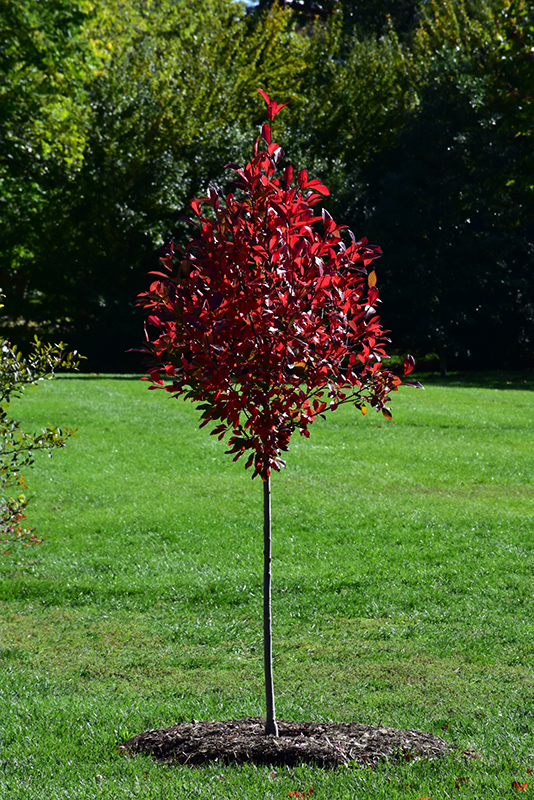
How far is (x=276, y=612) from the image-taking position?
6.79m

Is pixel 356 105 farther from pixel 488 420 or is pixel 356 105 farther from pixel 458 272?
pixel 488 420

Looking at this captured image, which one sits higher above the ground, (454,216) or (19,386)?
(454,216)

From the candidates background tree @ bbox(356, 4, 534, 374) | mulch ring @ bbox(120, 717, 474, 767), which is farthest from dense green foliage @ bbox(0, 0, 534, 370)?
mulch ring @ bbox(120, 717, 474, 767)

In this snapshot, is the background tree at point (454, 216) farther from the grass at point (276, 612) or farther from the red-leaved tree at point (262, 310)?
the red-leaved tree at point (262, 310)

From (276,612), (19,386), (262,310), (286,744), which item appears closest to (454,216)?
(276,612)

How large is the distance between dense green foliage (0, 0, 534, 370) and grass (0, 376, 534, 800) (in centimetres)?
1271

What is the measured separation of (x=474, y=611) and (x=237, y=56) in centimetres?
2435

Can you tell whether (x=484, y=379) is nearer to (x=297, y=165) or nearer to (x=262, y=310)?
(x=297, y=165)

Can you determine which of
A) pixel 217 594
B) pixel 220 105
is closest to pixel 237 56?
pixel 220 105

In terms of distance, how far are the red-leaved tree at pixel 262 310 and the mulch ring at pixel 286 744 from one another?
4.54 feet

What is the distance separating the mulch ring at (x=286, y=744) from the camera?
395cm

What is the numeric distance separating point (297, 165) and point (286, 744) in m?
22.9

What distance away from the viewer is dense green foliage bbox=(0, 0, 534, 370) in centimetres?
2405

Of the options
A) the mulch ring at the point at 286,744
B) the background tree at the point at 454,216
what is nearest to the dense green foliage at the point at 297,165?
the background tree at the point at 454,216
